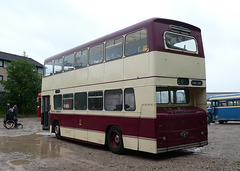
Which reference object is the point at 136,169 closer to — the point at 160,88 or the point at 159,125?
the point at 159,125

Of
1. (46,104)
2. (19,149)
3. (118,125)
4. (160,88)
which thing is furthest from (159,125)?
(46,104)

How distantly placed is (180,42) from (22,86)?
3420 cm

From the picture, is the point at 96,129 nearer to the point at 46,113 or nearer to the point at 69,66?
the point at 69,66

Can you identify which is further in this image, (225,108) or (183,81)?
(225,108)

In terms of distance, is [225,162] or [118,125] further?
[118,125]

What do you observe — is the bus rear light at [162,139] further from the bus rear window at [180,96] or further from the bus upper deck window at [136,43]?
the bus upper deck window at [136,43]

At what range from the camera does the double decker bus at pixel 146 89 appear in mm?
7719

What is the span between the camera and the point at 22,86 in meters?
38.2

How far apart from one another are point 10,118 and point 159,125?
51.8ft

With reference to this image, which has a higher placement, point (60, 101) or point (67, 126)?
point (60, 101)

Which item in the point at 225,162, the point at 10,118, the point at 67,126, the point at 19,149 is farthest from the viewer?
the point at 10,118

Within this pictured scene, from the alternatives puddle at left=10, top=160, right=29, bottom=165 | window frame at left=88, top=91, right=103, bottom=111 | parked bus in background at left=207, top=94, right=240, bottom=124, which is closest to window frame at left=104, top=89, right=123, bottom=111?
window frame at left=88, top=91, right=103, bottom=111

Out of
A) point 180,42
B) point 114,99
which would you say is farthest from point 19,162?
point 180,42

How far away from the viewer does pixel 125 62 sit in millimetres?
8758
